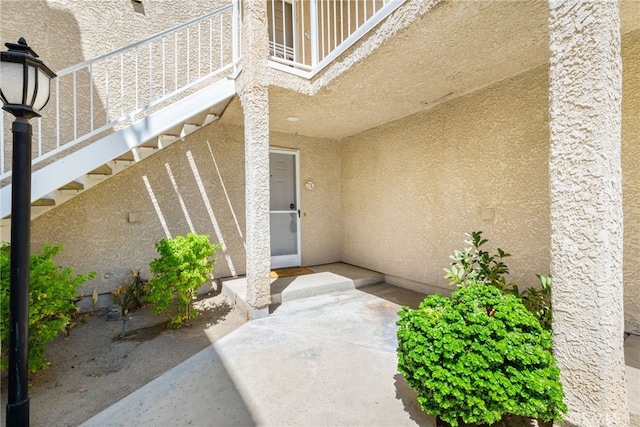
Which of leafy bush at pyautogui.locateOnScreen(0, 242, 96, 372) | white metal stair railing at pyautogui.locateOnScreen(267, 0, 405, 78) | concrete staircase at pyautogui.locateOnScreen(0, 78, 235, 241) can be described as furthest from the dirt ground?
white metal stair railing at pyautogui.locateOnScreen(267, 0, 405, 78)

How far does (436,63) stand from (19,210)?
5647 millimetres

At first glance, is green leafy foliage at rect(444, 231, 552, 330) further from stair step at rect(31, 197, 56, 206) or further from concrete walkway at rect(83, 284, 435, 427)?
stair step at rect(31, 197, 56, 206)

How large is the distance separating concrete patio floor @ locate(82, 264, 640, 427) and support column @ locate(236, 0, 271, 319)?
2.52 ft

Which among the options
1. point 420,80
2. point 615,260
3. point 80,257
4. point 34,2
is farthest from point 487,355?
point 34,2

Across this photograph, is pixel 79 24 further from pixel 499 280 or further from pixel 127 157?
pixel 499 280

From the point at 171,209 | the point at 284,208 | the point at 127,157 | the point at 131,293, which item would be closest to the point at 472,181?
the point at 284,208

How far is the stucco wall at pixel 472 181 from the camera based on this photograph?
3727 millimetres

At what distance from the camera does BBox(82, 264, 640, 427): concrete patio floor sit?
271cm

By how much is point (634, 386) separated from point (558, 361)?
3.68 feet

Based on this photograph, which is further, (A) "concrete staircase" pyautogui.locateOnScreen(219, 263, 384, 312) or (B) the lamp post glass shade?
(A) "concrete staircase" pyautogui.locateOnScreen(219, 263, 384, 312)

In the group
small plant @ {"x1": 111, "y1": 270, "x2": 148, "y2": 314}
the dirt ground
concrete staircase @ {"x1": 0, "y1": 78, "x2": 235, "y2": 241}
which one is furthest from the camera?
small plant @ {"x1": 111, "y1": 270, "x2": 148, "y2": 314}

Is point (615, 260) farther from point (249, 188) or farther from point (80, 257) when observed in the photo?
point (80, 257)

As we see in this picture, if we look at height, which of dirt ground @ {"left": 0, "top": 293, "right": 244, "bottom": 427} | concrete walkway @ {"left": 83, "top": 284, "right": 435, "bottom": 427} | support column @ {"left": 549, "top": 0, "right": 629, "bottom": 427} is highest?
support column @ {"left": 549, "top": 0, "right": 629, "bottom": 427}

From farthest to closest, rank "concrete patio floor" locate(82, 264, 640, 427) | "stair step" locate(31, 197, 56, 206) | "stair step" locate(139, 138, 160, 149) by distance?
1. "stair step" locate(139, 138, 160, 149)
2. "stair step" locate(31, 197, 56, 206)
3. "concrete patio floor" locate(82, 264, 640, 427)
